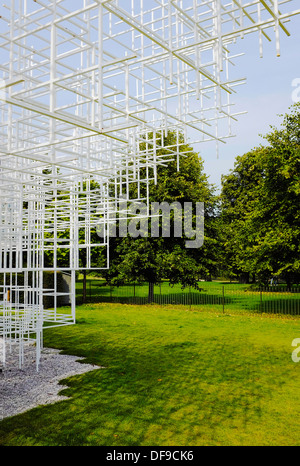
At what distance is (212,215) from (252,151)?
10.2 metres

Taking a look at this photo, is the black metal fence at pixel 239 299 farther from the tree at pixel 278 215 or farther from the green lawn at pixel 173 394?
the green lawn at pixel 173 394

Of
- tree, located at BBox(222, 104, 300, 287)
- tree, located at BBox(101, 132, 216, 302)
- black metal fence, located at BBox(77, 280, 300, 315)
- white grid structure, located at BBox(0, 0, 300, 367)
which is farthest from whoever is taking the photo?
tree, located at BBox(101, 132, 216, 302)

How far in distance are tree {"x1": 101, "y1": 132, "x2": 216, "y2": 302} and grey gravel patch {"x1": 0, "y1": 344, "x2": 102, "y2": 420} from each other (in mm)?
13716

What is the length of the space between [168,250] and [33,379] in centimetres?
1733

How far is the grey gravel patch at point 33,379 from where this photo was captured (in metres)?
6.88

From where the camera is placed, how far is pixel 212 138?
875 cm

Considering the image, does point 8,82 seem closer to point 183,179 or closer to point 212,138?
point 212,138

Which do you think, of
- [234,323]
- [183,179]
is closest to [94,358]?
[234,323]

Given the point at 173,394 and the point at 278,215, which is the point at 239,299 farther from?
the point at 173,394

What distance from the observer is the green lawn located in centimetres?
554

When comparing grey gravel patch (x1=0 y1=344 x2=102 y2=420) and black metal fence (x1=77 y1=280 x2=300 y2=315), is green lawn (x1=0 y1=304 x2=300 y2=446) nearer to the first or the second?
grey gravel patch (x1=0 y1=344 x2=102 y2=420)

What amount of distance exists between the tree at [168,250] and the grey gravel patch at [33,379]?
13.7 meters

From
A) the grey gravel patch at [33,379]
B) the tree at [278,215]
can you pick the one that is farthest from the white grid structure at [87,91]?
the tree at [278,215]

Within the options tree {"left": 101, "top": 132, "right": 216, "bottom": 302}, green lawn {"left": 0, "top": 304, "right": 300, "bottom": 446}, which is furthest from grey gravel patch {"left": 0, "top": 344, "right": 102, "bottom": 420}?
tree {"left": 101, "top": 132, "right": 216, "bottom": 302}
